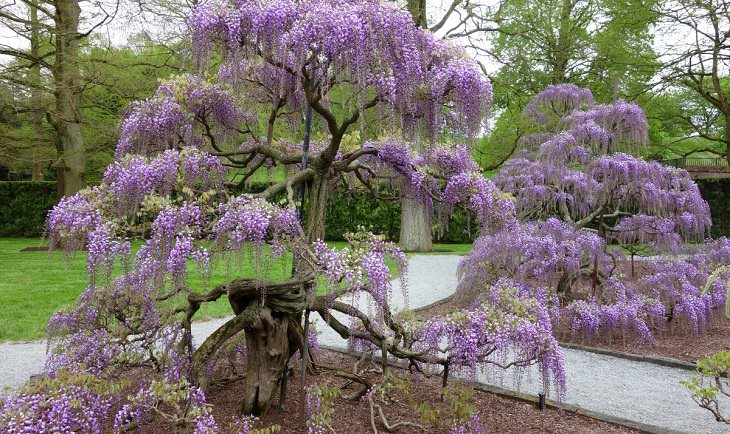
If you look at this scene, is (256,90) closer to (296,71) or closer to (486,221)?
(296,71)

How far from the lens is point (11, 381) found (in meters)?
4.50

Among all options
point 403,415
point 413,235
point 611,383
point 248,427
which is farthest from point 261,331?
point 413,235

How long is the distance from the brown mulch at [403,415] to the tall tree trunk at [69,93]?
32.6 ft

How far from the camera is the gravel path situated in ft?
13.1

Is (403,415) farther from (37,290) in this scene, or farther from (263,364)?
(37,290)

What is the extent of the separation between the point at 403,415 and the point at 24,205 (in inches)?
764

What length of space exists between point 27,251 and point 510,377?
13631 mm

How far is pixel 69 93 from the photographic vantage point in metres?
11.1

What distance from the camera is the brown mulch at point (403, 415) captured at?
3.21 m

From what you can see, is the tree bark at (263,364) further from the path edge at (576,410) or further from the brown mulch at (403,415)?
the path edge at (576,410)

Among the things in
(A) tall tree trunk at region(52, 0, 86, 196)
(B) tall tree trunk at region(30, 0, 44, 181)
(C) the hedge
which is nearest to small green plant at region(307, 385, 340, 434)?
(A) tall tree trunk at region(52, 0, 86, 196)

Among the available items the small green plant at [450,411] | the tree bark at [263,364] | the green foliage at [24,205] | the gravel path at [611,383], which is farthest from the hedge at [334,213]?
the small green plant at [450,411]

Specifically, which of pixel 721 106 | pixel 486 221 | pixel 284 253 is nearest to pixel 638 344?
pixel 486 221

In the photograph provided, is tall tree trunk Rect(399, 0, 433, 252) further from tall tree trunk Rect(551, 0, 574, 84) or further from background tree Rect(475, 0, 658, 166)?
tall tree trunk Rect(551, 0, 574, 84)
